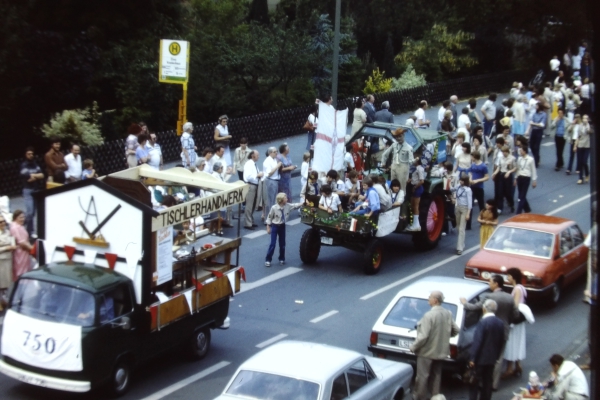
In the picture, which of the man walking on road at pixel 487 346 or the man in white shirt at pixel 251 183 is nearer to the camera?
the man walking on road at pixel 487 346

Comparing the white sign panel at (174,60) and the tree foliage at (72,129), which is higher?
the white sign panel at (174,60)

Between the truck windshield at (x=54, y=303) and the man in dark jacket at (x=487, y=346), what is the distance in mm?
4542

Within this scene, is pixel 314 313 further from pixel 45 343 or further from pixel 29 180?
pixel 29 180

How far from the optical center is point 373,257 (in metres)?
16.2

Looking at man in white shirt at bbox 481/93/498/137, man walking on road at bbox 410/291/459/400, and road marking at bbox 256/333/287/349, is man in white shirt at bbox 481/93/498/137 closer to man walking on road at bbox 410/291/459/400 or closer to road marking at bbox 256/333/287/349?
road marking at bbox 256/333/287/349

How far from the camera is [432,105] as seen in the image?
116 ft

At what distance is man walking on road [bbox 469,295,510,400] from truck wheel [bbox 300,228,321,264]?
6.69 metres

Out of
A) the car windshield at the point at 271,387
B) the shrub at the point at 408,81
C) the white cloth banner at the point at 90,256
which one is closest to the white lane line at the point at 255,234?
the white cloth banner at the point at 90,256

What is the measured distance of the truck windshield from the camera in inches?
393

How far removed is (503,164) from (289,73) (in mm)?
12543

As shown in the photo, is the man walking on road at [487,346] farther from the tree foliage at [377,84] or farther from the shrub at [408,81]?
the shrub at [408,81]

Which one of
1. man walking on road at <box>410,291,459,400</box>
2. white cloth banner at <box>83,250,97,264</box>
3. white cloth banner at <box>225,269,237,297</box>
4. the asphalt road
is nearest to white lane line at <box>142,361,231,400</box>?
the asphalt road

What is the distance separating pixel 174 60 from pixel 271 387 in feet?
49.2

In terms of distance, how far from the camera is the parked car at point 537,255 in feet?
46.1
